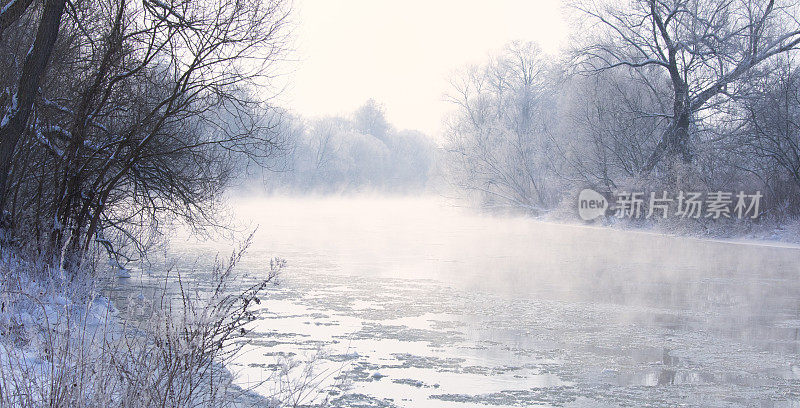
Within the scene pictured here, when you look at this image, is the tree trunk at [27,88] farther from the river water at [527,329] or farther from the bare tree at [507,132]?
the bare tree at [507,132]

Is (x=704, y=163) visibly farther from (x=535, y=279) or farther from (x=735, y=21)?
(x=535, y=279)

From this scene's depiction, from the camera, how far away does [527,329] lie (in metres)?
8.90

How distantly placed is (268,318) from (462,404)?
4.13 meters

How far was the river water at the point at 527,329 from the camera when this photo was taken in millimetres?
6234

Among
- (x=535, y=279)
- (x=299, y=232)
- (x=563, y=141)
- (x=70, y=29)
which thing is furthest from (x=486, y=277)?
(x=563, y=141)

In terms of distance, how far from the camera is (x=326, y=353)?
24.1ft

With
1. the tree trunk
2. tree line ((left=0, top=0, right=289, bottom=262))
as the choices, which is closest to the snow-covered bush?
the tree trunk

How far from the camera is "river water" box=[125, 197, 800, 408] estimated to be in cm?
623

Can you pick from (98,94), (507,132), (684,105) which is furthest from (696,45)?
(98,94)

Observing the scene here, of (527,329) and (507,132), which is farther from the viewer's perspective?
(507,132)
